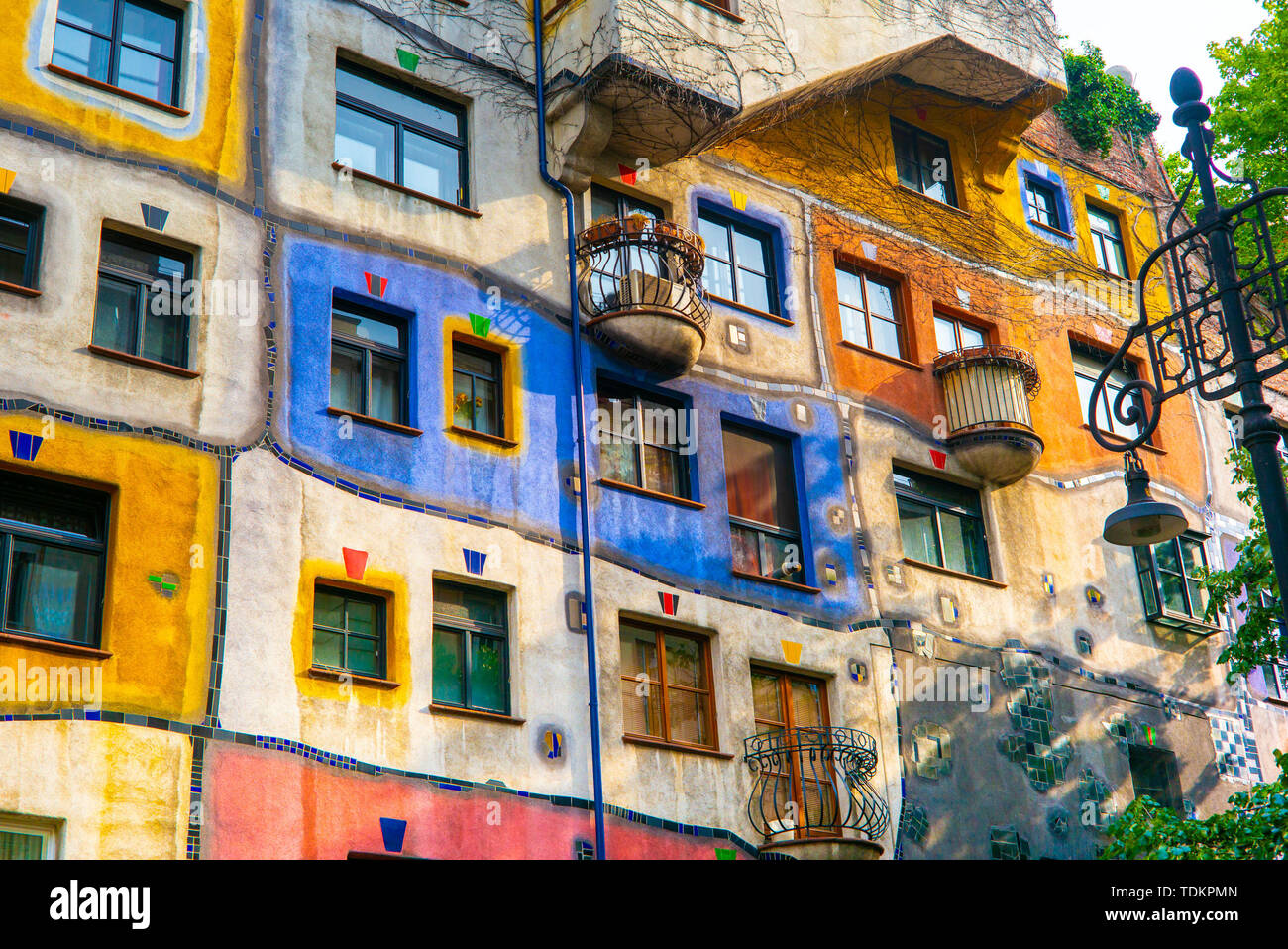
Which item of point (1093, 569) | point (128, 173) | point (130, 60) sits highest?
point (130, 60)

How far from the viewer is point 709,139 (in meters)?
17.5

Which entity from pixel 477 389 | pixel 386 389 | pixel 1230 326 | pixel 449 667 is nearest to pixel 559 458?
pixel 477 389

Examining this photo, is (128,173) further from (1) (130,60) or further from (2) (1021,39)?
(2) (1021,39)

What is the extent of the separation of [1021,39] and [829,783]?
11184 mm

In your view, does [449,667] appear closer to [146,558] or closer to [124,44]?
[146,558]

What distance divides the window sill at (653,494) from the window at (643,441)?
17 centimetres

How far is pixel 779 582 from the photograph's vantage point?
53.6 feet

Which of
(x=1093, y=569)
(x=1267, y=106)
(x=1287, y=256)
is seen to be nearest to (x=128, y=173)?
(x=1287, y=256)

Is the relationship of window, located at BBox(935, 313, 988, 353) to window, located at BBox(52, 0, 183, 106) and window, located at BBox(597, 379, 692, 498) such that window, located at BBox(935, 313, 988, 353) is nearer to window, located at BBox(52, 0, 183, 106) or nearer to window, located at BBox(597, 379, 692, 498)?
window, located at BBox(597, 379, 692, 498)

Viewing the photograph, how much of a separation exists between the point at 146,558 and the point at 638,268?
639 centimetres

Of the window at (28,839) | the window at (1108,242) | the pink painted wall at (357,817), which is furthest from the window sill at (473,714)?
the window at (1108,242)

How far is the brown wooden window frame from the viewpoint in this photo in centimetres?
1477
